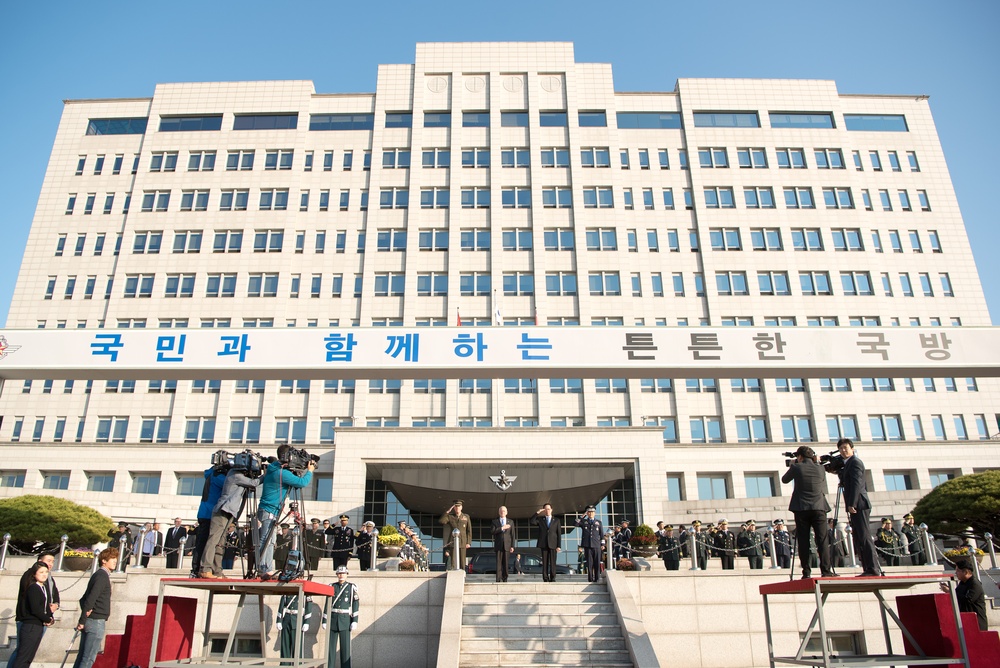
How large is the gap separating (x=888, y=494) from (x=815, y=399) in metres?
9.30

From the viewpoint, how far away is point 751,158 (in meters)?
46.0

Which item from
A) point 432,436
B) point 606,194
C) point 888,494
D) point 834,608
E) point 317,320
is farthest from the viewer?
point 606,194

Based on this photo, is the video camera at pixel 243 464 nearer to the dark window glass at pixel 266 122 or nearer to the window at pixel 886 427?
the window at pixel 886 427

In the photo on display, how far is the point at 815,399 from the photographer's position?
40188 mm

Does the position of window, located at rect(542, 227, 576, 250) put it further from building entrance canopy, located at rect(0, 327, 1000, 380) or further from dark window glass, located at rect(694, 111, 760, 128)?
building entrance canopy, located at rect(0, 327, 1000, 380)

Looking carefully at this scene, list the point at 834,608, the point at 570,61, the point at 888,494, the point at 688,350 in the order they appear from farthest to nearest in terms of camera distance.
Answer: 1. the point at 570,61
2. the point at 888,494
3. the point at 834,608
4. the point at 688,350

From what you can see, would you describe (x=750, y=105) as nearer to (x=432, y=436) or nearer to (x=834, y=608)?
(x=432, y=436)

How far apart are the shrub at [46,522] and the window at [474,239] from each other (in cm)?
2434

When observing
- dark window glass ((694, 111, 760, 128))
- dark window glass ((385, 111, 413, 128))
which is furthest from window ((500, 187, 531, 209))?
dark window glass ((694, 111, 760, 128))

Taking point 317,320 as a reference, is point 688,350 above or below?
below

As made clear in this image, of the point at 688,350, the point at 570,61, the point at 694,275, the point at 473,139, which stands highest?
the point at 570,61

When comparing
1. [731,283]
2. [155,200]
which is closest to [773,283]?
[731,283]

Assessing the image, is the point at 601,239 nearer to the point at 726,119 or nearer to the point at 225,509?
the point at 726,119

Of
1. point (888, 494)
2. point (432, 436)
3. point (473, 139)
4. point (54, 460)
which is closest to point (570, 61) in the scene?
point (473, 139)
